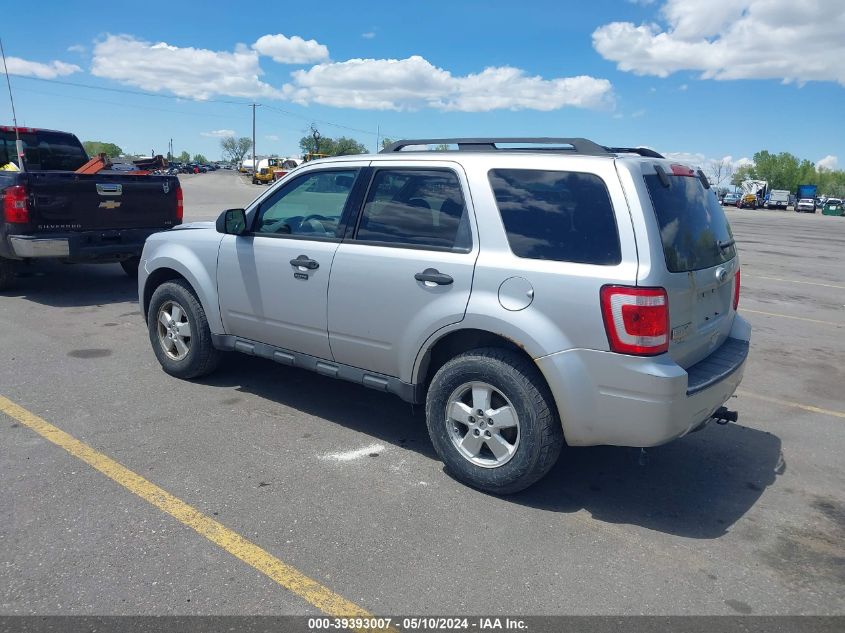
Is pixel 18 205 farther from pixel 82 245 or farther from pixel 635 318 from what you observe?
pixel 635 318

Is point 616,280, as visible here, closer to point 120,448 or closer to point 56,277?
point 120,448

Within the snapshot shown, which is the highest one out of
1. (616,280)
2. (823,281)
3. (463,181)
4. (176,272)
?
(463,181)

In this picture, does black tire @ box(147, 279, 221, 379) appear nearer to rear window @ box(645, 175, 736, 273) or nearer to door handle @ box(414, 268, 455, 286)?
door handle @ box(414, 268, 455, 286)

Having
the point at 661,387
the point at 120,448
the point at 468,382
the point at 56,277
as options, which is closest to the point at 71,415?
the point at 120,448

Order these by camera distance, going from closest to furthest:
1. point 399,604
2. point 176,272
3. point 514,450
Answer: point 399,604 → point 514,450 → point 176,272

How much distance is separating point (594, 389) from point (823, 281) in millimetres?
12220

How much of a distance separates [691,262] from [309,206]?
8.50 feet

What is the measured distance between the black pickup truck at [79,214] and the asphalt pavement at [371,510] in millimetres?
2768

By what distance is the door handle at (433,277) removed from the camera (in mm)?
3936

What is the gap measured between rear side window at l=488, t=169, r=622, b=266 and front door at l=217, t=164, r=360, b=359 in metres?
1.25

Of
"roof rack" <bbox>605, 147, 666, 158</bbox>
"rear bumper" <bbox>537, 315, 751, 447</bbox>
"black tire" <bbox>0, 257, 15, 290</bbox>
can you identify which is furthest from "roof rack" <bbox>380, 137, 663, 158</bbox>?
"black tire" <bbox>0, 257, 15, 290</bbox>

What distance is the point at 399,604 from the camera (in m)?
2.93

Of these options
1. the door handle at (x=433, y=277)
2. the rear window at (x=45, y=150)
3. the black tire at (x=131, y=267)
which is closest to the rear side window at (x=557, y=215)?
the door handle at (x=433, y=277)

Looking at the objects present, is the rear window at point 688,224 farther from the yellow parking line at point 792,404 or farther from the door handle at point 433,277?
the yellow parking line at point 792,404
